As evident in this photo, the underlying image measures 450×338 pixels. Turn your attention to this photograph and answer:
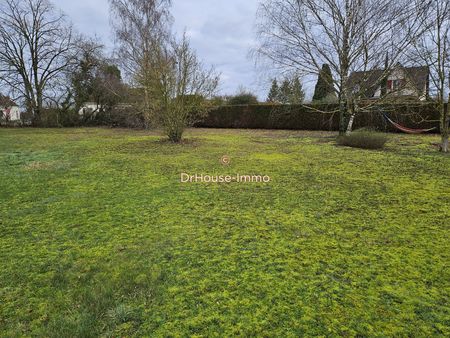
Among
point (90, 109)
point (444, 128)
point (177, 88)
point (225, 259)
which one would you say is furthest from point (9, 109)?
point (444, 128)

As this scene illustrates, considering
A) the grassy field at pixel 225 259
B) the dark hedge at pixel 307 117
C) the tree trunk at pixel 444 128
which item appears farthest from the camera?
the dark hedge at pixel 307 117

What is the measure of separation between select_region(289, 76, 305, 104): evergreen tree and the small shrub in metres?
3.99

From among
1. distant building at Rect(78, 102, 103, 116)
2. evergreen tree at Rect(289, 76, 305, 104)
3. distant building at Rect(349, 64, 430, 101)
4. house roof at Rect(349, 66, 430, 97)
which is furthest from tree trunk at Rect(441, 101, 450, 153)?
distant building at Rect(78, 102, 103, 116)

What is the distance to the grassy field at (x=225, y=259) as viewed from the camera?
156 centimetres

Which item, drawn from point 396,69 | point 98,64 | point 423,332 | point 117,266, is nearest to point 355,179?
point 423,332

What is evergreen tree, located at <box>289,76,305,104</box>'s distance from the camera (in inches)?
484

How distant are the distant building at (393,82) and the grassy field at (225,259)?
6.19 meters

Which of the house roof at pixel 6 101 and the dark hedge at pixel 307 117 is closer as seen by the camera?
the dark hedge at pixel 307 117

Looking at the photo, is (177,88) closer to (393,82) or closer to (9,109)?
(393,82)

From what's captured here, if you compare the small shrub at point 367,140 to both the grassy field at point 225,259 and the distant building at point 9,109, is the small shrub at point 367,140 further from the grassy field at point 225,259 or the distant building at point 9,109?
the distant building at point 9,109

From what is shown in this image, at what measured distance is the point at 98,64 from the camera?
75.9 feet

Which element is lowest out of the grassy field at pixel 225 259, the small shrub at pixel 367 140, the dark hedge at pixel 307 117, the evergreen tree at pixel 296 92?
the grassy field at pixel 225 259

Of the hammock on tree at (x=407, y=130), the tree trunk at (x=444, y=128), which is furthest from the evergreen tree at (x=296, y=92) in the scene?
the tree trunk at (x=444, y=128)

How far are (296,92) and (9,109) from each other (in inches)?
942
